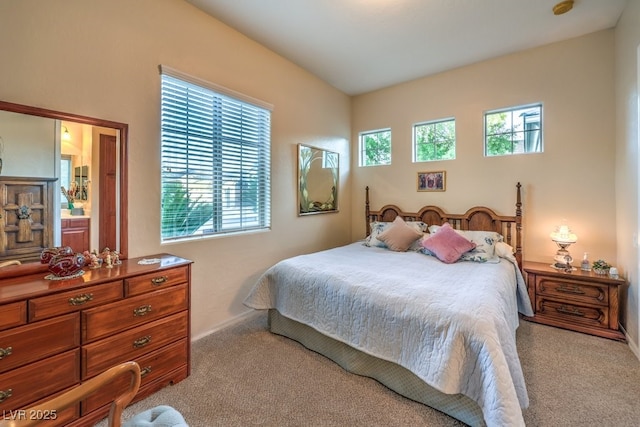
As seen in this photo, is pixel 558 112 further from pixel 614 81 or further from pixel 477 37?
pixel 477 37

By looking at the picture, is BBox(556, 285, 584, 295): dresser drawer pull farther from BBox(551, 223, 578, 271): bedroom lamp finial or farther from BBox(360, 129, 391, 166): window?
BBox(360, 129, 391, 166): window

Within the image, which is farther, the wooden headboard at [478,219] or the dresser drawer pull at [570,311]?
the wooden headboard at [478,219]

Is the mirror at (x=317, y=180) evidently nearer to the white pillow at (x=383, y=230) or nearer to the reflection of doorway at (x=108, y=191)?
the white pillow at (x=383, y=230)

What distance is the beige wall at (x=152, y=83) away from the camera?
1811mm

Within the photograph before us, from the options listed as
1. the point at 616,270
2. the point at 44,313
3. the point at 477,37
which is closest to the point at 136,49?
the point at 44,313

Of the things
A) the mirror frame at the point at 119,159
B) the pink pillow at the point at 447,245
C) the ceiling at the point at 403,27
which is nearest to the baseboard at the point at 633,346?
the pink pillow at the point at 447,245

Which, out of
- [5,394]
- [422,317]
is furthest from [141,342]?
[422,317]

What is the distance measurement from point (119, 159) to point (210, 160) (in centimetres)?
81

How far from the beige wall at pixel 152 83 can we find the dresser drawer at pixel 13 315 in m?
0.86

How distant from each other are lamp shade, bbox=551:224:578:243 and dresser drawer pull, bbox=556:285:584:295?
1.54ft

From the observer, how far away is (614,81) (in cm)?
294

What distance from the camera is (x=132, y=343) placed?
182 cm

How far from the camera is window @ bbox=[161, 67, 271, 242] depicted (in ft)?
8.29

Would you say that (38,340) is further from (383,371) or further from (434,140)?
(434,140)
